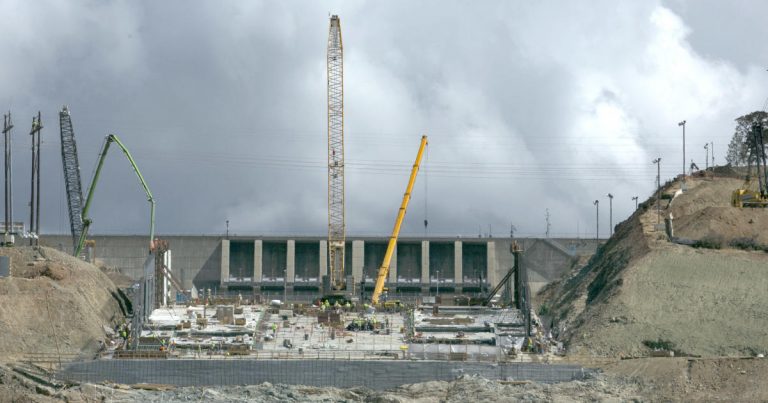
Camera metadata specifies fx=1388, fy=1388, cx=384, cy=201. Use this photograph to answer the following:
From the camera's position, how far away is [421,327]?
121m

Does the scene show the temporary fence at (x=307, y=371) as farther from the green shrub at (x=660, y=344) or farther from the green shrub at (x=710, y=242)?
the green shrub at (x=710, y=242)

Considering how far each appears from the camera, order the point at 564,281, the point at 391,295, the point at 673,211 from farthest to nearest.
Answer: the point at 391,295 < the point at 564,281 < the point at 673,211

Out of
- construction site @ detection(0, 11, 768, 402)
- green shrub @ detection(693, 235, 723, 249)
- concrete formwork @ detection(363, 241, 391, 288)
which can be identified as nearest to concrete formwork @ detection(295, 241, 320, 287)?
concrete formwork @ detection(363, 241, 391, 288)

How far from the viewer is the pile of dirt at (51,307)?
107 m

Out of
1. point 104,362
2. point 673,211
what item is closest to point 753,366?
point 673,211

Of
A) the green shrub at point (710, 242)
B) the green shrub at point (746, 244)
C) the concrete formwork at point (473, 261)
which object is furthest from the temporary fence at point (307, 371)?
the concrete formwork at point (473, 261)

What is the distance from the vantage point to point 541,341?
11544 cm

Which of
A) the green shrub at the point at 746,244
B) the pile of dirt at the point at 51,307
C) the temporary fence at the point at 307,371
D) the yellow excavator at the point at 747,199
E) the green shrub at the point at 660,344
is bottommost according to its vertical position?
the temporary fence at the point at 307,371

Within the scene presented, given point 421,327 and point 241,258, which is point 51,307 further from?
point 241,258

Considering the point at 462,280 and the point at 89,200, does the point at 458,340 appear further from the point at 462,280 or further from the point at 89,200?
the point at 462,280

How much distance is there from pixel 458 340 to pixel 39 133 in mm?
53355

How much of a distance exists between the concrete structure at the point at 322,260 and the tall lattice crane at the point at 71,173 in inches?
1010

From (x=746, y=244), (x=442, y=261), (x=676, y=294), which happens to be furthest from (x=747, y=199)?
(x=442, y=261)

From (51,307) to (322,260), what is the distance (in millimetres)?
71272
